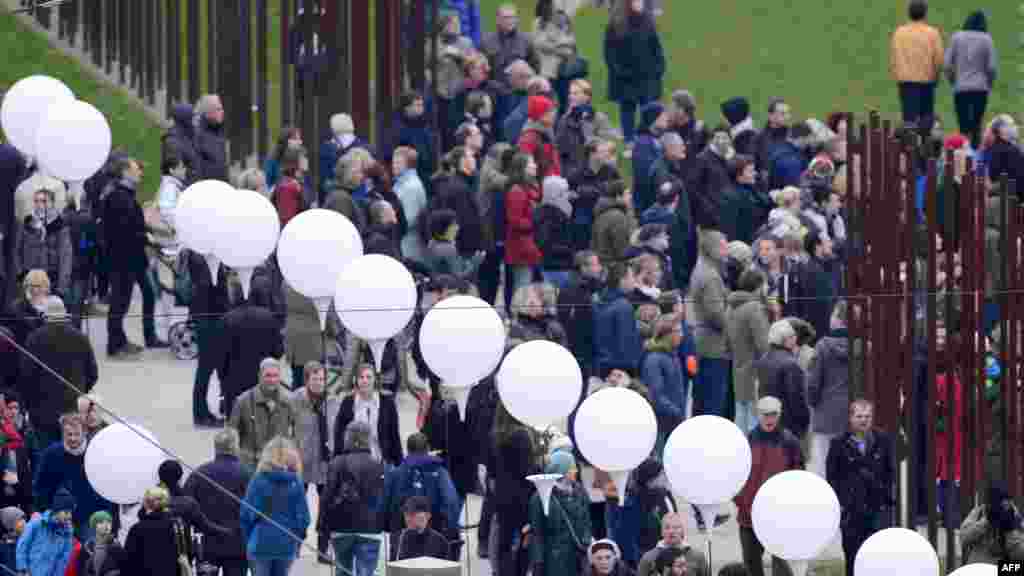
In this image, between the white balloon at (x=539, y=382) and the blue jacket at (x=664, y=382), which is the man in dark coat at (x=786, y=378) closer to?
the blue jacket at (x=664, y=382)

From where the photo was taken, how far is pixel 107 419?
21.5 metres

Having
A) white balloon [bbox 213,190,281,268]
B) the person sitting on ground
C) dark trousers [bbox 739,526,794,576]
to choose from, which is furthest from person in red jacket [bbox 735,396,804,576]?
white balloon [bbox 213,190,281,268]

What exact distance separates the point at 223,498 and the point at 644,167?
7921mm

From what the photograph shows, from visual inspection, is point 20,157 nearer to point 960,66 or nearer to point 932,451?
point 932,451

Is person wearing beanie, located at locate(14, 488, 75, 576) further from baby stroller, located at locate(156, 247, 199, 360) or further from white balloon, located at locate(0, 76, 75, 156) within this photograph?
baby stroller, located at locate(156, 247, 199, 360)

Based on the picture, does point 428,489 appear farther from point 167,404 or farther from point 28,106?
point 28,106

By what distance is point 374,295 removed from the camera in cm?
1961

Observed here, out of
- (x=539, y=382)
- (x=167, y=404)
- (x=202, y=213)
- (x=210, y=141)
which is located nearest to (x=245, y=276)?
(x=202, y=213)

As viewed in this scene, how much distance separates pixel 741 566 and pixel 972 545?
1.45m

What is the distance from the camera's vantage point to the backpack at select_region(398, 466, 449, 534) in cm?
1931

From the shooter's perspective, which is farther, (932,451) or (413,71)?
(413,71)

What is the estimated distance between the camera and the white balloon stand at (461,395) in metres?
19.4

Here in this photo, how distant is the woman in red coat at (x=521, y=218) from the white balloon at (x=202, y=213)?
4.35 meters

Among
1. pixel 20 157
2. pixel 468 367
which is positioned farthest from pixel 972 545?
pixel 20 157
